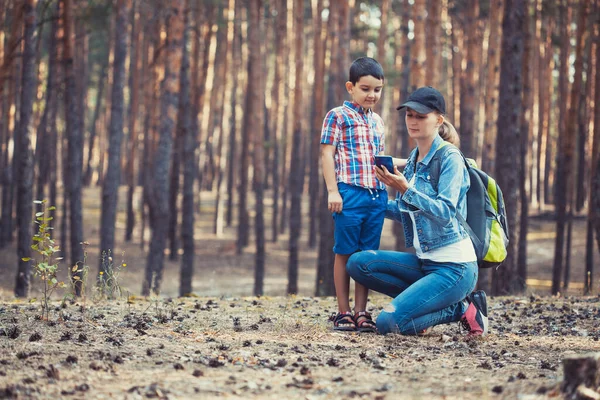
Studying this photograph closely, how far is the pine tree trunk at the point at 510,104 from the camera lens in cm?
1210

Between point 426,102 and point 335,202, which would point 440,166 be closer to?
point 426,102

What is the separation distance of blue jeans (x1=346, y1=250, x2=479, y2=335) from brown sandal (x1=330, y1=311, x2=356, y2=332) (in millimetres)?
289

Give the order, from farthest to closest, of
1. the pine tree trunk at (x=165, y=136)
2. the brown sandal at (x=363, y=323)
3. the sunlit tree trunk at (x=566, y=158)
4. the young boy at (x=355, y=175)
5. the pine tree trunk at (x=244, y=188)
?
the pine tree trunk at (x=244, y=188) < the sunlit tree trunk at (x=566, y=158) < the pine tree trunk at (x=165, y=136) < the brown sandal at (x=363, y=323) < the young boy at (x=355, y=175)

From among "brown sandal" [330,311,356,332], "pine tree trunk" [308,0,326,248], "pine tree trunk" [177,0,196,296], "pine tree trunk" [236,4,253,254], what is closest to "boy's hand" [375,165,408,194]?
"brown sandal" [330,311,356,332]

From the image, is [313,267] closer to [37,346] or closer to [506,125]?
[506,125]

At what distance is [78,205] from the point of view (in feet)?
50.6

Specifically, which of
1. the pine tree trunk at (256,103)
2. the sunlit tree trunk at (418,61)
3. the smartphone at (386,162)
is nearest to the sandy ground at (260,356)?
the smartphone at (386,162)

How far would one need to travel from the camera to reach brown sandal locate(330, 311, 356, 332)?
5.91 meters

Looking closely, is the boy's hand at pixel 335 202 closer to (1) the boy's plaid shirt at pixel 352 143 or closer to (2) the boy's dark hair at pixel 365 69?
(1) the boy's plaid shirt at pixel 352 143

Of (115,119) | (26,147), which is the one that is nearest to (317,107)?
(115,119)

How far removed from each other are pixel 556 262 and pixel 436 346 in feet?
37.1

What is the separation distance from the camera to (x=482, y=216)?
5.56m

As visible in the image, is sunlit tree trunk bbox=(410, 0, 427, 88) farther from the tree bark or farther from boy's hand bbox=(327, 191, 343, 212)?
boy's hand bbox=(327, 191, 343, 212)

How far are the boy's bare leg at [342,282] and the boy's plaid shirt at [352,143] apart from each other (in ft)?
2.21
